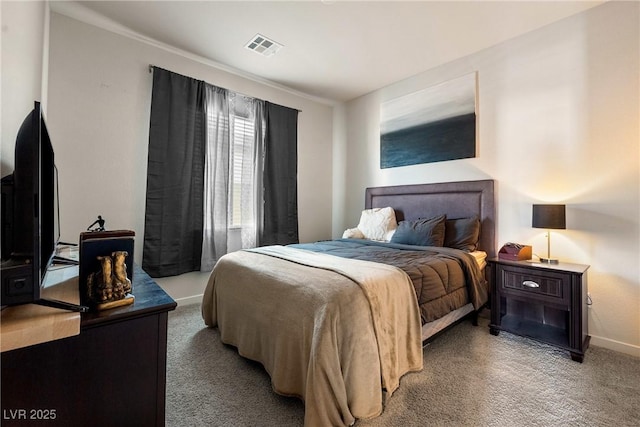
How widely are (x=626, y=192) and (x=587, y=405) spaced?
167 centimetres

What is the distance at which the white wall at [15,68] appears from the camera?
1.02 m

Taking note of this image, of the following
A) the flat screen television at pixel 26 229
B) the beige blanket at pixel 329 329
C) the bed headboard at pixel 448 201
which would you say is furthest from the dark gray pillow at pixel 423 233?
the flat screen television at pixel 26 229

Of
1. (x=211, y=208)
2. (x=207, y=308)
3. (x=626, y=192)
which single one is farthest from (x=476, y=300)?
(x=211, y=208)

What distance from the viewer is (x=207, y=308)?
246 centimetres

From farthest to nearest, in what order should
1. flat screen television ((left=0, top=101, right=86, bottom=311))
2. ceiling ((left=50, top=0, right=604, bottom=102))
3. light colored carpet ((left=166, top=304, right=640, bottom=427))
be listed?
ceiling ((left=50, top=0, right=604, bottom=102))
light colored carpet ((left=166, top=304, right=640, bottom=427))
flat screen television ((left=0, top=101, right=86, bottom=311))

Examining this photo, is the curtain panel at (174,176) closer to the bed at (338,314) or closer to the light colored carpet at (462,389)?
the bed at (338,314)

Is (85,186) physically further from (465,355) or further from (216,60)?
(465,355)

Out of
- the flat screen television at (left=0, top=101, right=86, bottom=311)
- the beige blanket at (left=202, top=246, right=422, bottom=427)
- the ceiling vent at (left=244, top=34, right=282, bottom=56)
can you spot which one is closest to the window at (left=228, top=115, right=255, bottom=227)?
the ceiling vent at (left=244, top=34, right=282, bottom=56)

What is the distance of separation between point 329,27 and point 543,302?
3.03m

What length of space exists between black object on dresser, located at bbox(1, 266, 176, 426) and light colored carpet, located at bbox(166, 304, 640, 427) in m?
0.75

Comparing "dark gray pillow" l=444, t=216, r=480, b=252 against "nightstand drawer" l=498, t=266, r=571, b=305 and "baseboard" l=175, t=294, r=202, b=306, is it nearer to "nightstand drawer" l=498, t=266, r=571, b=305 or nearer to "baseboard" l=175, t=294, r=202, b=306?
"nightstand drawer" l=498, t=266, r=571, b=305

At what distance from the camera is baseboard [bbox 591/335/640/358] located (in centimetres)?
212

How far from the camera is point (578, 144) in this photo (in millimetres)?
2402

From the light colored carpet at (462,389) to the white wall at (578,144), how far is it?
0.64m
